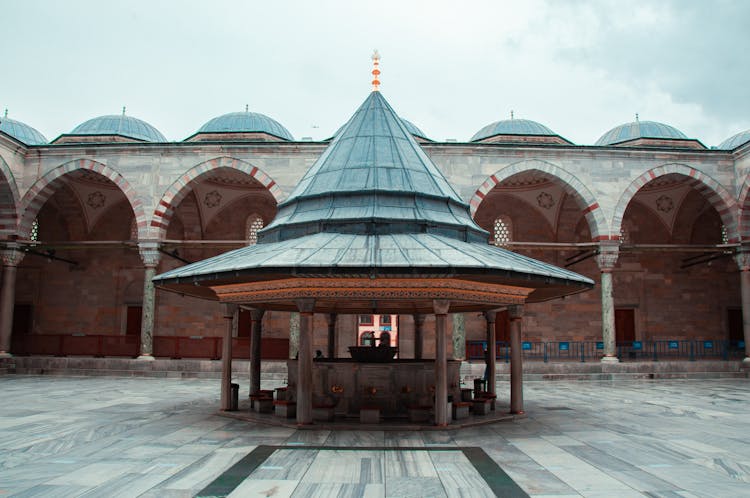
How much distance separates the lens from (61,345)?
17.1m

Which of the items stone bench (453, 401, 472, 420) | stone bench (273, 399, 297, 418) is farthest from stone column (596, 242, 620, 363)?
stone bench (273, 399, 297, 418)

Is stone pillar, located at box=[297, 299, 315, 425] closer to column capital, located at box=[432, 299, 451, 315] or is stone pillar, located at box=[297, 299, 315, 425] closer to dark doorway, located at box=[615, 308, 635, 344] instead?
column capital, located at box=[432, 299, 451, 315]

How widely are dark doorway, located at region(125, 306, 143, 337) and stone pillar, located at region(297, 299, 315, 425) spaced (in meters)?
15.7

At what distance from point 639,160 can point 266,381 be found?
11.7 meters

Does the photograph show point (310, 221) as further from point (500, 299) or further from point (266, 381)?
point (266, 381)

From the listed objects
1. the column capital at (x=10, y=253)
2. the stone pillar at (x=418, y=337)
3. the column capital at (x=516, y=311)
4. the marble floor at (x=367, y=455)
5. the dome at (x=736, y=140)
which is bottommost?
the marble floor at (x=367, y=455)

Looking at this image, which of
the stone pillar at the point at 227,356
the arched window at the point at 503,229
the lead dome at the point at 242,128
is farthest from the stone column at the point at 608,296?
the lead dome at the point at 242,128

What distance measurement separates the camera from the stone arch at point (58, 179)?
54.9 ft

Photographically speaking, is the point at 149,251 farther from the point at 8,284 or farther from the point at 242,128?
the point at 242,128

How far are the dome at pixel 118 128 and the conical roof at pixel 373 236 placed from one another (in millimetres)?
16753

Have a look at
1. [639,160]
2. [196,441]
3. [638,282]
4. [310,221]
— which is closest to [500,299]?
[310,221]

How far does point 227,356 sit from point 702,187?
14.5 m

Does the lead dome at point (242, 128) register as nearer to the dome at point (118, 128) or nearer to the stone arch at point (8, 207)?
the dome at point (118, 128)

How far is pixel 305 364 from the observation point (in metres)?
7.05
